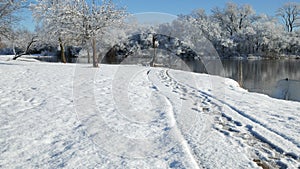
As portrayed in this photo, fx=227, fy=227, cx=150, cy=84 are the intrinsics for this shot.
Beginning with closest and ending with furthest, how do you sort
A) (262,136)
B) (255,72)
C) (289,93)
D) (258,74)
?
(262,136) → (289,93) → (258,74) → (255,72)

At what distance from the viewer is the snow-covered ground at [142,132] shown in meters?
3.32

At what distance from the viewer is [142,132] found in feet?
14.5

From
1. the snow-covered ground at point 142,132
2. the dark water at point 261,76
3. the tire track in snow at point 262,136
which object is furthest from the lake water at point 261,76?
the tire track in snow at point 262,136

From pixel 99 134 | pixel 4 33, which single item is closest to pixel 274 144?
pixel 99 134

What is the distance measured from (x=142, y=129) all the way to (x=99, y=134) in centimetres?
87

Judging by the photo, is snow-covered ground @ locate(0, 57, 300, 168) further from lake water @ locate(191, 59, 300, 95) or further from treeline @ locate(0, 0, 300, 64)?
treeline @ locate(0, 0, 300, 64)

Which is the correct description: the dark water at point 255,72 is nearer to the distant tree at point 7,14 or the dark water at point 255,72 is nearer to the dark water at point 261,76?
the dark water at point 261,76

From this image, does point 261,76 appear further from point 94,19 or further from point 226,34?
point 226,34

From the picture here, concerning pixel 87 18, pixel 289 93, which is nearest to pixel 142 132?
pixel 289 93

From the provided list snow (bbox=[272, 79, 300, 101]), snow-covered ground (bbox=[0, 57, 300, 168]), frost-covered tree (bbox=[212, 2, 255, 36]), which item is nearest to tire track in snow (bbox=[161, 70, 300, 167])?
snow-covered ground (bbox=[0, 57, 300, 168])

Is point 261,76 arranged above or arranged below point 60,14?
below

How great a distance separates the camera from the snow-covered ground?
3.32 meters

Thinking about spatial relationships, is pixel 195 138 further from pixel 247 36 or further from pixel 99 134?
pixel 247 36

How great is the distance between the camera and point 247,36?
192ft
